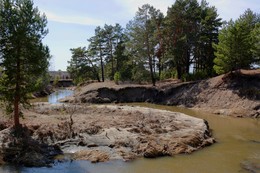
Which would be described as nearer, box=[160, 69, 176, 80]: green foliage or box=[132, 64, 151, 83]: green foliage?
box=[132, 64, 151, 83]: green foliage

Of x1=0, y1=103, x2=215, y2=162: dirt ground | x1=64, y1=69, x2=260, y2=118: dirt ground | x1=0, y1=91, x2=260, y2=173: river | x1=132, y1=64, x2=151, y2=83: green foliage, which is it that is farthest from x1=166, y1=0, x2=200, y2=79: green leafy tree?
x1=0, y1=91, x2=260, y2=173: river

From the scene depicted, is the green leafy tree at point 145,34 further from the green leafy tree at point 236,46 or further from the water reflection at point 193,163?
the water reflection at point 193,163

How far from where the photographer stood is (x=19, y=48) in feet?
49.8

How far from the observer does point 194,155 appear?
14.2 meters

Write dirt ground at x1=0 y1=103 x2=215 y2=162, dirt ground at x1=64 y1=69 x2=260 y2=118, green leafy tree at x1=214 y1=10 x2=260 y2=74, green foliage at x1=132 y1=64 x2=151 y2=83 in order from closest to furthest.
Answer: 1. dirt ground at x1=0 y1=103 x2=215 y2=162
2. dirt ground at x1=64 y1=69 x2=260 y2=118
3. green leafy tree at x1=214 y1=10 x2=260 y2=74
4. green foliage at x1=132 y1=64 x2=151 y2=83

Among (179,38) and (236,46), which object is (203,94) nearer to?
(236,46)

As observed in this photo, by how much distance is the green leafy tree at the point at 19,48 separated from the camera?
1493cm

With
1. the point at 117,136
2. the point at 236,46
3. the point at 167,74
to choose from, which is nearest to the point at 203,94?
the point at 236,46

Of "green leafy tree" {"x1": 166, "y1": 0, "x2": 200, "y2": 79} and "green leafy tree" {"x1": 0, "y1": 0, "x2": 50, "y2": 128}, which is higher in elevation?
"green leafy tree" {"x1": 166, "y1": 0, "x2": 200, "y2": 79}

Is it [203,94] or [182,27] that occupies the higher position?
[182,27]

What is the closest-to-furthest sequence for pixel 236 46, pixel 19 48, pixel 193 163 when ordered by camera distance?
pixel 193 163 < pixel 19 48 < pixel 236 46

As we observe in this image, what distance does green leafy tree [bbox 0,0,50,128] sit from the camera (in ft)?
49.0

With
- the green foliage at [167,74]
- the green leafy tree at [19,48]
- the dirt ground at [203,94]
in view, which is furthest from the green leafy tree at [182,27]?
the green leafy tree at [19,48]

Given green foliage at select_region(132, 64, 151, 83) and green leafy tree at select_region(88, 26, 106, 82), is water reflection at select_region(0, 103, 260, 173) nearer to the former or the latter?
green foliage at select_region(132, 64, 151, 83)
